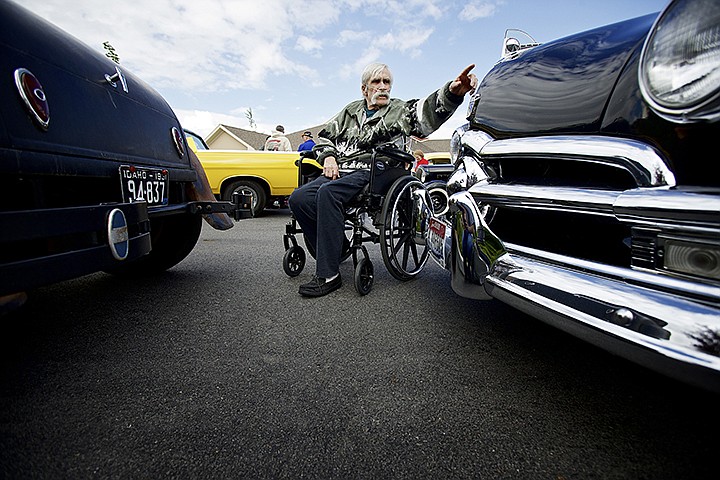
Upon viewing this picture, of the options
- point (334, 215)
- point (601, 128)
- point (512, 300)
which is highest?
point (601, 128)

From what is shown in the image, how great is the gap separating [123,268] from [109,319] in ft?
2.57

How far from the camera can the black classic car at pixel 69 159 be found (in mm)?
1035

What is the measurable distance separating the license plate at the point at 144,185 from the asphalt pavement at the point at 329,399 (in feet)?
2.03

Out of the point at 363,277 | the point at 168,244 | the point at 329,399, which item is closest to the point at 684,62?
the point at 329,399

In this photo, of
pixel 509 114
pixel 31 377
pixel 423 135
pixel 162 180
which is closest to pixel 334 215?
pixel 423 135

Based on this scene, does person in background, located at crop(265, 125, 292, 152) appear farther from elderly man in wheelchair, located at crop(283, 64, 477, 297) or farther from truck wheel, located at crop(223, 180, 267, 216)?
elderly man in wheelchair, located at crop(283, 64, 477, 297)

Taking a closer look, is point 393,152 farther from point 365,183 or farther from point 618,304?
point 618,304

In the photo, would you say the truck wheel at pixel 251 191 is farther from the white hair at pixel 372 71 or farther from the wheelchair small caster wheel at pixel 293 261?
the white hair at pixel 372 71

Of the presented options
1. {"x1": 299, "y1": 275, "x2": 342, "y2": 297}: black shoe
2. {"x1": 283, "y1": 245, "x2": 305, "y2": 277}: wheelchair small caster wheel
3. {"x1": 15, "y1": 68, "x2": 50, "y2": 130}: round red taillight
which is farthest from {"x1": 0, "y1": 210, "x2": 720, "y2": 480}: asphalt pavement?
{"x1": 15, "y1": 68, "x2": 50, "y2": 130}: round red taillight

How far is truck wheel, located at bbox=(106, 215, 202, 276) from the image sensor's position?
249cm

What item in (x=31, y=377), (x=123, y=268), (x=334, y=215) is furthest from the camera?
(x=123, y=268)

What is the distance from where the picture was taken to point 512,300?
3.67ft

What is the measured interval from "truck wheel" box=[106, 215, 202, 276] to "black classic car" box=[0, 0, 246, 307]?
1.96 ft

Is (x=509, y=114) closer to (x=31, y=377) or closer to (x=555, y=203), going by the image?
(x=555, y=203)
